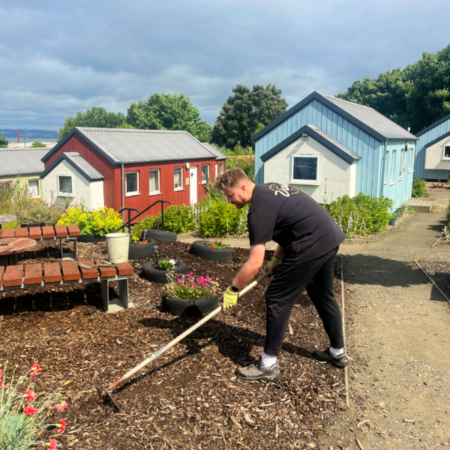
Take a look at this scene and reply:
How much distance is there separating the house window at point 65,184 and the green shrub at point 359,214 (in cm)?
1006

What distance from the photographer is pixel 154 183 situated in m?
19.9

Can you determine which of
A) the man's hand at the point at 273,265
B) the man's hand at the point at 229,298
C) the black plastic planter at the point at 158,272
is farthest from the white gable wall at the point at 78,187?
the man's hand at the point at 229,298

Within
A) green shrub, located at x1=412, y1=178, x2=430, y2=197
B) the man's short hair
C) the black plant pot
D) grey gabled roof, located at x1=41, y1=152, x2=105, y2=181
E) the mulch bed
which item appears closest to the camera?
the mulch bed

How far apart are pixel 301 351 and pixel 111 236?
3962 mm

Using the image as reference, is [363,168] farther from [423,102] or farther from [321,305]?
[423,102]

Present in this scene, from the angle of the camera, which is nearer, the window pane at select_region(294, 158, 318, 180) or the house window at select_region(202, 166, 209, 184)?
the window pane at select_region(294, 158, 318, 180)

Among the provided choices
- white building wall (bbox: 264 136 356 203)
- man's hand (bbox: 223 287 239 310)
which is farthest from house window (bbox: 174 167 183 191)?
man's hand (bbox: 223 287 239 310)

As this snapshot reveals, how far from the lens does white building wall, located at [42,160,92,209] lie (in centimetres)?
1750

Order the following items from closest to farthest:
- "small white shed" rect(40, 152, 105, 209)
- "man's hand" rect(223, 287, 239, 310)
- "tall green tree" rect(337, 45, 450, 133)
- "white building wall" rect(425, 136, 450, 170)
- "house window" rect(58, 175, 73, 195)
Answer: "man's hand" rect(223, 287, 239, 310) < "small white shed" rect(40, 152, 105, 209) < "house window" rect(58, 175, 73, 195) < "white building wall" rect(425, 136, 450, 170) < "tall green tree" rect(337, 45, 450, 133)

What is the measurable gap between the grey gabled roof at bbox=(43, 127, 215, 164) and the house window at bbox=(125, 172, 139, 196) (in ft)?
2.21

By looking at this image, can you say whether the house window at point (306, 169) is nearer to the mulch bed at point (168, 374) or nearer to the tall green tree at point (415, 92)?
the mulch bed at point (168, 374)

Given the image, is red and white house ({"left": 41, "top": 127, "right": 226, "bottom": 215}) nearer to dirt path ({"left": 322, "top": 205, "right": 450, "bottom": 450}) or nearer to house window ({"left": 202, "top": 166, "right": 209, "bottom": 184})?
house window ({"left": 202, "top": 166, "right": 209, "bottom": 184})

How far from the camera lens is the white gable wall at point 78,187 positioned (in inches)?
687

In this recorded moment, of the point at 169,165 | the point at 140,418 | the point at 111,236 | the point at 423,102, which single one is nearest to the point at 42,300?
the point at 111,236
